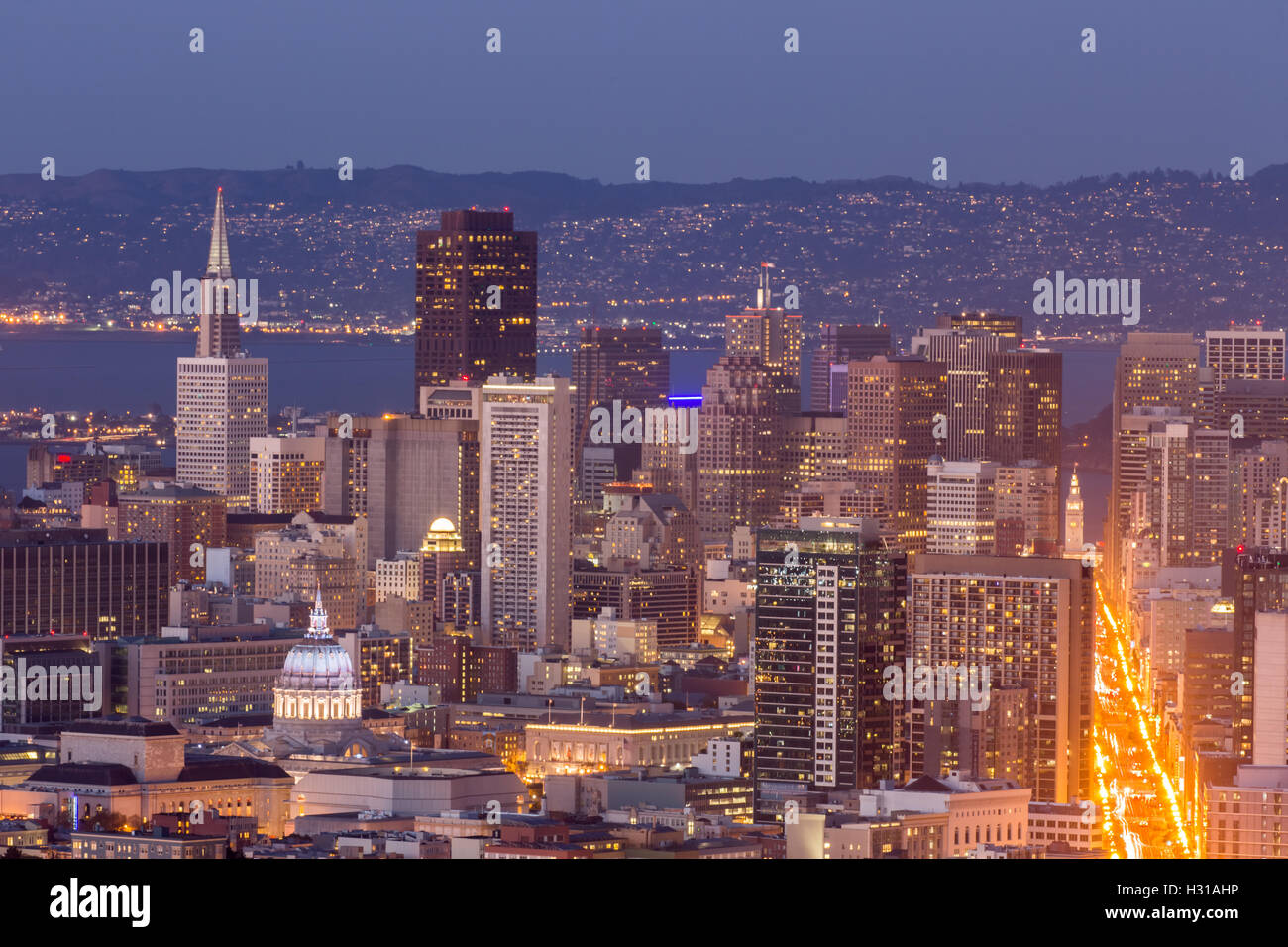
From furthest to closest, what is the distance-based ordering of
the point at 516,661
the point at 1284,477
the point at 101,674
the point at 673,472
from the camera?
the point at 673,472, the point at 1284,477, the point at 516,661, the point at 101,674

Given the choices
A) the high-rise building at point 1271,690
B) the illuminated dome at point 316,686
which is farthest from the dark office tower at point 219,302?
the high-rise building at point 1271,690

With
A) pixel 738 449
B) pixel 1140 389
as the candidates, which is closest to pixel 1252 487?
pixel 1140 389

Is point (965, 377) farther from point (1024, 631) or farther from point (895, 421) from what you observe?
point (1024, 631)

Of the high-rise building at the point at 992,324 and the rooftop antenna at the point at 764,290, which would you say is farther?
the high-rise building at the point at 992,324

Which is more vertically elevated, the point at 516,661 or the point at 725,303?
the point at 725,303

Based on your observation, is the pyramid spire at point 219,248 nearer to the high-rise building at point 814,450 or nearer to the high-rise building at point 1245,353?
the high-rise building at point 814,450
